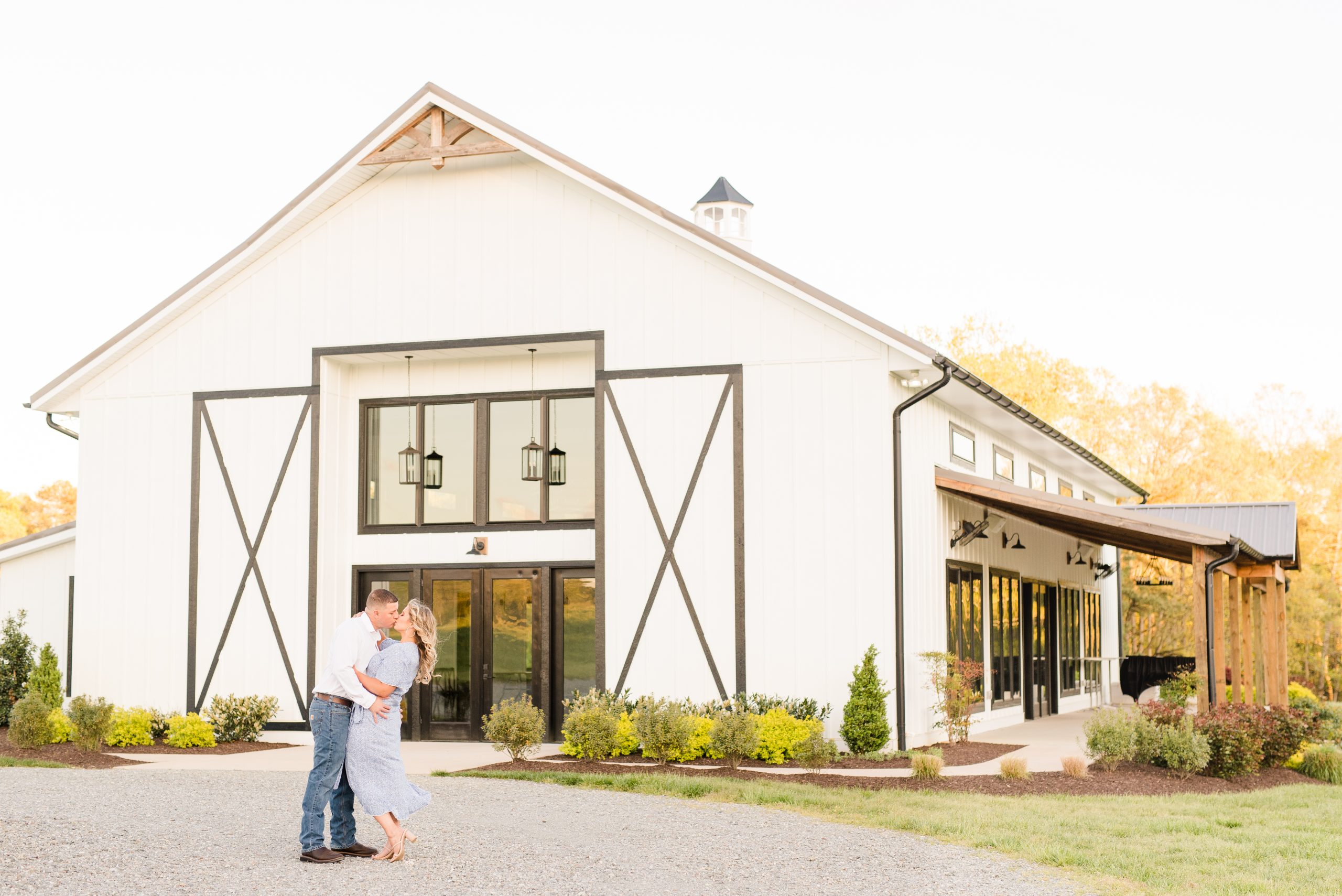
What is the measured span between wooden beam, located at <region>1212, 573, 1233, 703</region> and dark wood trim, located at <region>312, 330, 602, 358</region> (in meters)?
7.82

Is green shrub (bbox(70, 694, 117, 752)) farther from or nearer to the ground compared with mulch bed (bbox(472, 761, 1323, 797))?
farther from the ground

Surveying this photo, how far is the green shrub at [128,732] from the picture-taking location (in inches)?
635

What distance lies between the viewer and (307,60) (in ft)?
62.7

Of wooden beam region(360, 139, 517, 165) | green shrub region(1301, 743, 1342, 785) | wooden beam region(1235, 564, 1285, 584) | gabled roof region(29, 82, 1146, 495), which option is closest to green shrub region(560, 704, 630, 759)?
gabled roof region(29, 82, 1146, 495)

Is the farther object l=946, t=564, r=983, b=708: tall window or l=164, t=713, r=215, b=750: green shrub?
l=946, t=564, r=983, b=708: tall window

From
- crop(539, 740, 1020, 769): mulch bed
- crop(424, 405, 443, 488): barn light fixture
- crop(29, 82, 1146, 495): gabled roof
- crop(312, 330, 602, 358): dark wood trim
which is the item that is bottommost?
crop(539, 740, 1020, 769): mulch bed

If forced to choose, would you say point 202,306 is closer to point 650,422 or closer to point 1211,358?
point 650,422

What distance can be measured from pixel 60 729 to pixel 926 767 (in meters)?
10.2

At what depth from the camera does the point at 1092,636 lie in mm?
26656

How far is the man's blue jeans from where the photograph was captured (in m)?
8.02

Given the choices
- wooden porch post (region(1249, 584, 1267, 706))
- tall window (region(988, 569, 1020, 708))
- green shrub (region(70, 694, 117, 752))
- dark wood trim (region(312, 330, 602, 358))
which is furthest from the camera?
wooden porch post (region(1249, 584, 1267, 706))

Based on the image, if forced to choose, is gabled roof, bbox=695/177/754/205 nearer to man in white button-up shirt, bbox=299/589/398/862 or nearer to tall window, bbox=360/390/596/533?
tall window, bbox=360/390/596/533

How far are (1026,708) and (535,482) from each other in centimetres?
898

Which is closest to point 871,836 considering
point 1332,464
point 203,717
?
point 203,717
